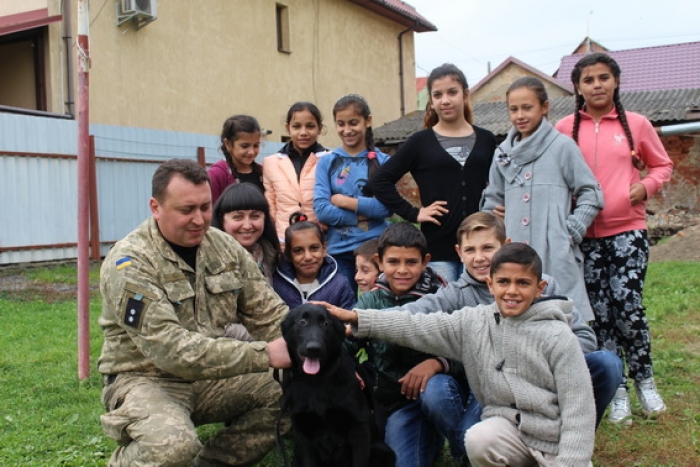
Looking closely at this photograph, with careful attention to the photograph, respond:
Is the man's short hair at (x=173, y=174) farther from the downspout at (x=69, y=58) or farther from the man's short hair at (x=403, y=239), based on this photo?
the downspout at (x=69, y=58)

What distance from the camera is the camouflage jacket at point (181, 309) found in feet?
10.6

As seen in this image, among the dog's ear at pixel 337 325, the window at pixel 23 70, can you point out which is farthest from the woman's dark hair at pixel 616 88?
the window at pixel 23 70

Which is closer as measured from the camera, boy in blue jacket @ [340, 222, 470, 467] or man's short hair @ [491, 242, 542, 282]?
man's short hair @ [491, 242, 542, 282]

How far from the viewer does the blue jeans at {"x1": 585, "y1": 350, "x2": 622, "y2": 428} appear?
3.36 meters

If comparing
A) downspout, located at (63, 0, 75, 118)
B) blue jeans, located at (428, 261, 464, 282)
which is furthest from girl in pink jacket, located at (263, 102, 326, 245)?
downspout, located at (63, 0, 75, 118)

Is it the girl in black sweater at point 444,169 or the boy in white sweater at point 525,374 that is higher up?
the girl in black sweater at point 444,169

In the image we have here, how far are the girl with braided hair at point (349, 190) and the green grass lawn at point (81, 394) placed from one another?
152 cm

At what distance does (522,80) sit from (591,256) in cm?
114

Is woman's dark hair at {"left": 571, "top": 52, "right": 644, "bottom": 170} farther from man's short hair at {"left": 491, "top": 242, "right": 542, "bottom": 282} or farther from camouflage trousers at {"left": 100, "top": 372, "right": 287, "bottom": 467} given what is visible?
camouflage trousers at {"left": 100, "top": 372, "right": 287, "bottom": 467}

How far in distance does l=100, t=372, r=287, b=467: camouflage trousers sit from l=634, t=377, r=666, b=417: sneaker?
2286mm

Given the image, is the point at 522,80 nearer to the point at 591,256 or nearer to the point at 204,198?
the point at 591,256

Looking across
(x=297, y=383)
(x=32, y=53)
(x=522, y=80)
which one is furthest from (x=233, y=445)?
(x=32, y=53)

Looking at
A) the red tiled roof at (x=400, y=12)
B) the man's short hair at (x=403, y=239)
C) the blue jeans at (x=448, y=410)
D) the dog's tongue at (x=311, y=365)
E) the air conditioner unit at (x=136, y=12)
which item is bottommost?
the blue jeans at (x=448, y=410)

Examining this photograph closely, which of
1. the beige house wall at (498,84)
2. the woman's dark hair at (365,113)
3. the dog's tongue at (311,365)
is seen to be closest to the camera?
the dog's tongue at (311,365)
